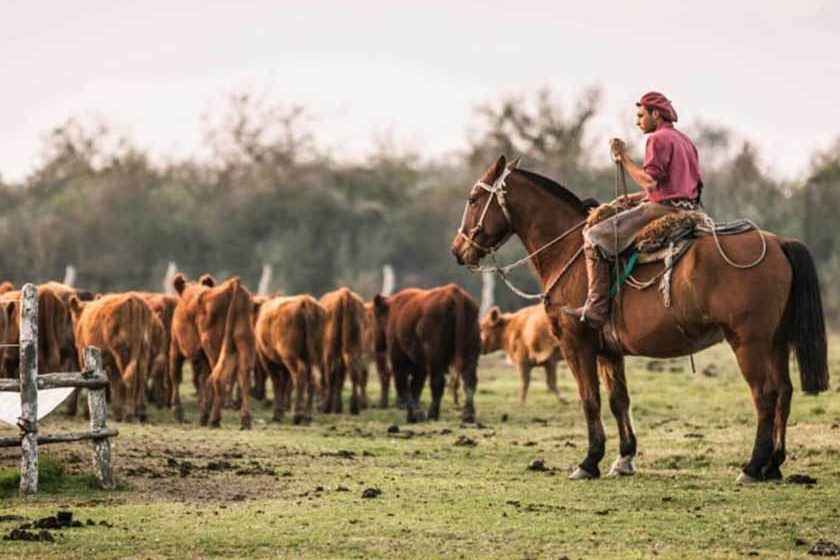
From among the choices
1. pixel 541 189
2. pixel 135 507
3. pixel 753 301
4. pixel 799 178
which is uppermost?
pixel 799 178

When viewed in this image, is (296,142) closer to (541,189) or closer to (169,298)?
(169,298)

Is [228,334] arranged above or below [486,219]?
below

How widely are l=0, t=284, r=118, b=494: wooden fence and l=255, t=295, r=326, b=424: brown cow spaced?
9.78 meters

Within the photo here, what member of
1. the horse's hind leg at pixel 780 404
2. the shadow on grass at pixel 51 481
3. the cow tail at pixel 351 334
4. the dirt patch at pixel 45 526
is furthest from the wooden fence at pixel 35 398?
the cow tail at pixel 351 334

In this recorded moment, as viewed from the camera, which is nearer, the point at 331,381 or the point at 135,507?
the point at 135,507

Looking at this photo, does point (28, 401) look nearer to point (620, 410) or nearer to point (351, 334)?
point (620, 410)

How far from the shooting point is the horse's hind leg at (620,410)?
Answer: 16.6 meters

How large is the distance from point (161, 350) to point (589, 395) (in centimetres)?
1228

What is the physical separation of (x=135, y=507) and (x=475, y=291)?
56.9m

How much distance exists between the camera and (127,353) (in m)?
24.7

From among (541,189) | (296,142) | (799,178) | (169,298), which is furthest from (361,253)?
(541,189)

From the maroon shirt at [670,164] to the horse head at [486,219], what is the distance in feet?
5.83

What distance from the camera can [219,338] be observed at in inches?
958

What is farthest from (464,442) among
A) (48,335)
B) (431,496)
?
(48,335)
